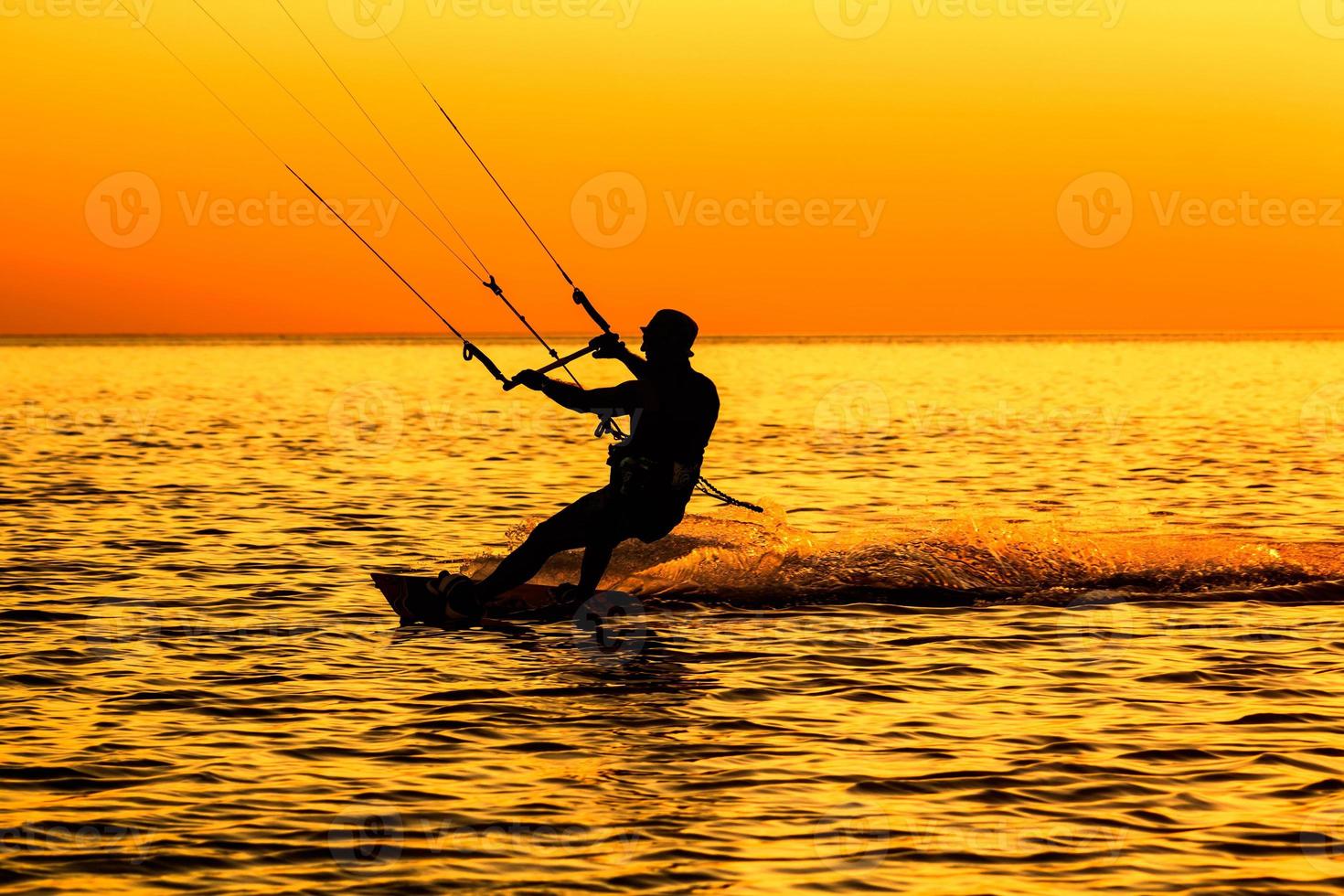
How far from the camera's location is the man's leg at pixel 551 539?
1359cm

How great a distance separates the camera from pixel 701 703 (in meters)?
11.2

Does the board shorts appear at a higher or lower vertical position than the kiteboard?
higher

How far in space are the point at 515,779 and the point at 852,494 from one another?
17.7 m

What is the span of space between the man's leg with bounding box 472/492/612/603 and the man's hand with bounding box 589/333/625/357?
3.85 ft

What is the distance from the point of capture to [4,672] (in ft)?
39.8

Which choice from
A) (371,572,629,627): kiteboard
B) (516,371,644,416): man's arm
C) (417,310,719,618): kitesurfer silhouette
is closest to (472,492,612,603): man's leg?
(417,310,719,618): kitesurfer silhouette

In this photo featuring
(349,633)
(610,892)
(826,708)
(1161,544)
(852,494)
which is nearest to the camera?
(610,892)

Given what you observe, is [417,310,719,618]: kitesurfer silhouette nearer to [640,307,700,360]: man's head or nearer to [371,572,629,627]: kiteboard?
[640,307,700,360]: man's head

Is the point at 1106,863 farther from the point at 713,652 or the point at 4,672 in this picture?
the point at 4,672

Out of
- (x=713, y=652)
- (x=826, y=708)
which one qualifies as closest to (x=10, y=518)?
(x=713, y=652)

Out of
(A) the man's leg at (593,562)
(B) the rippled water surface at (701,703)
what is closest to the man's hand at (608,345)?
(A) the man's leg at (593,562)

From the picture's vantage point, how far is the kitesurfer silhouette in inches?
524

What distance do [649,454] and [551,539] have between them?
3.30 ft

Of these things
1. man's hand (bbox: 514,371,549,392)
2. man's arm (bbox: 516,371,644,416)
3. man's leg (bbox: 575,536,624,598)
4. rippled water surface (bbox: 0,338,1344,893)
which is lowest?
rippled water surface (bbox: 0,338,1344,893)
